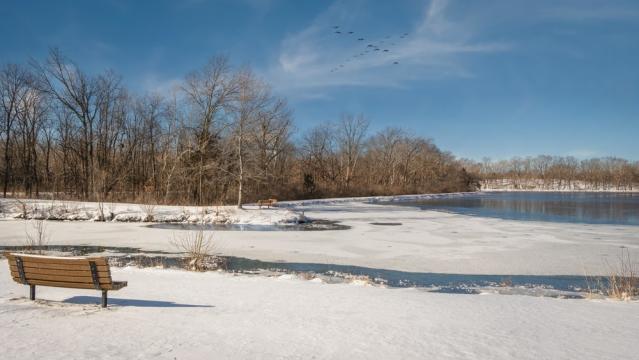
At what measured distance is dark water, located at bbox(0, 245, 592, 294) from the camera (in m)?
9.89

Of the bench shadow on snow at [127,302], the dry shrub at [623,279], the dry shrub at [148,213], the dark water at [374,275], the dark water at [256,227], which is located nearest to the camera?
the bench shadow on snow at [127,302]

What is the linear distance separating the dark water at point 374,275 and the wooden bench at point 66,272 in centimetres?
464

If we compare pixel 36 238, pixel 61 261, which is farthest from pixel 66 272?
pixel 36 238

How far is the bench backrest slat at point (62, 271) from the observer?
600cm

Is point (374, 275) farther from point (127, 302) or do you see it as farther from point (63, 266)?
point (63, 266)

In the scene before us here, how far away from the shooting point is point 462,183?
9588 centimetres

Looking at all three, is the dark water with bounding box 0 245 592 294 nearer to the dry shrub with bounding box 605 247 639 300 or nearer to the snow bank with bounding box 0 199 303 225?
the dry shrub with bounding box 605 247 639 300

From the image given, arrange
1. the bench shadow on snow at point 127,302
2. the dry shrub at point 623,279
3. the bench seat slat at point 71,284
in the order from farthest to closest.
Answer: the dry shrub at point 623,279 → the bench shadow on snow at point 127,302 → the bench seat slat at point 71,284

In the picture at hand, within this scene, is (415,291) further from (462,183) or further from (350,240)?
(462,183)

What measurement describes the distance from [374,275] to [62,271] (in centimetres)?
709

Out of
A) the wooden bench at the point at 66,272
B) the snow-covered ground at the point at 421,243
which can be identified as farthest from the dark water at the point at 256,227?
the wooden bench at the point at 66,272

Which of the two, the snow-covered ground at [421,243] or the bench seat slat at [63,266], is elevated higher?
the bench seat slat at [63,266]

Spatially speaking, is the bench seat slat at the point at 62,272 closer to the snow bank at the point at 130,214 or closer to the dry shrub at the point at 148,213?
the snow bank at the point at 130,214

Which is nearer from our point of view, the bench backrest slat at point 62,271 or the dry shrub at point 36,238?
the bench backrest slat at point 62,271
